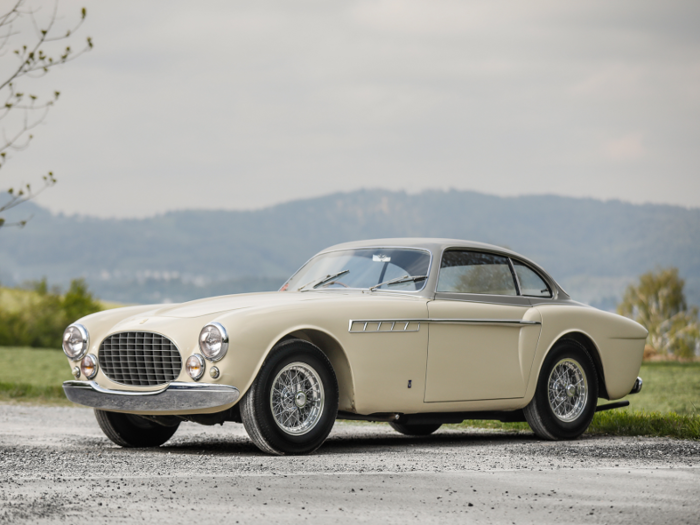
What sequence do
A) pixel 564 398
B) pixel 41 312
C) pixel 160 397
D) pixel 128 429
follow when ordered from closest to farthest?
1. pixel 160 397
2. pixel 128 429
3. pixel 564 398
4. pixel 41 312

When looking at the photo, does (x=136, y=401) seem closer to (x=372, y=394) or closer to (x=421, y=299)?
(x=372, y=394)

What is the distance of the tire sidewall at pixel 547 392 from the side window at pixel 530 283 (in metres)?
0.56

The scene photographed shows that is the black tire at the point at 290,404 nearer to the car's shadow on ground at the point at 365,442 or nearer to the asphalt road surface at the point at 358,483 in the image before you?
the asphalt road surface at the point at 358,483

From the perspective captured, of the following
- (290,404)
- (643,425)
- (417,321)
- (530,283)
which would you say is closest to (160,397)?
(290,404)

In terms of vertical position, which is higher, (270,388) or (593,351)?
(593,351)

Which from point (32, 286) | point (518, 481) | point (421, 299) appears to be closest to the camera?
point (518, 481)

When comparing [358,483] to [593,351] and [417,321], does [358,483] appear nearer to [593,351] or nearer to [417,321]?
[417,321]

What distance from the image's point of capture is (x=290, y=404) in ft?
21.7

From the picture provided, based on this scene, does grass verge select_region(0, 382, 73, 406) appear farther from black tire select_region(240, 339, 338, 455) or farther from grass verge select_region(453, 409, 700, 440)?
black tire select_region(240, 339, 338, 455)

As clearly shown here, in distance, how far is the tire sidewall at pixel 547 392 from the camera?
8195mm

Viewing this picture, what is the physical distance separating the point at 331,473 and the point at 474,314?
8.60 ft

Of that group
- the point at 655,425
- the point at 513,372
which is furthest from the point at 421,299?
the point at 655,425

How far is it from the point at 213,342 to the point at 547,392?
10.9ft

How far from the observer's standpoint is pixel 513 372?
7.99m
